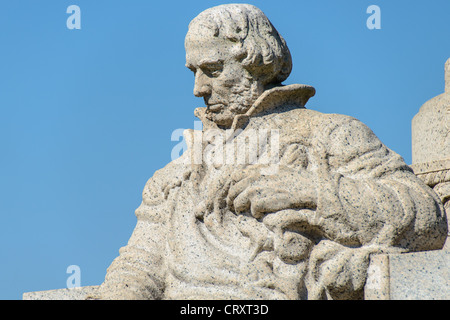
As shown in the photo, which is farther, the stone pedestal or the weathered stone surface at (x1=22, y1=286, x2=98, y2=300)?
the stone pedestal

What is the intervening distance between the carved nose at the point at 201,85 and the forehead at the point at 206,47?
98mm

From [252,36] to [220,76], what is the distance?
1.33 feet

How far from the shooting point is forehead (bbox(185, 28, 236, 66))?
8.72 meters

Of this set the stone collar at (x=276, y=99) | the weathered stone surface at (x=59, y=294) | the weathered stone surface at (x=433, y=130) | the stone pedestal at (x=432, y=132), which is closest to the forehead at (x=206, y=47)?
the stone collar at (x=276, y=99)

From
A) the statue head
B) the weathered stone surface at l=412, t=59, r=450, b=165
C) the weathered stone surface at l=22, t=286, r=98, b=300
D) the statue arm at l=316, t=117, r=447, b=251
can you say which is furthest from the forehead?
the weathered stone surface at l=412, t=59, r=450, b=165

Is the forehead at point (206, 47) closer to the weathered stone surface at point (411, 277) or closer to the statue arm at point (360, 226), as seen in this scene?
the statue arm at point (360, 226)

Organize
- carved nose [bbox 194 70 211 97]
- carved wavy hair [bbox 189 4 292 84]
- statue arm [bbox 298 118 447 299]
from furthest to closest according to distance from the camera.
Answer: carved nose [bbox 194 70 211 97]
carved wavy hair [bbox 189 4 292 84]
statue arm [bbox 298 118 447 299]

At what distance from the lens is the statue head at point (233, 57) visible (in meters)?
8.70

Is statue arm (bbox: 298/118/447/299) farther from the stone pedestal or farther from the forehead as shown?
the stone pedestal

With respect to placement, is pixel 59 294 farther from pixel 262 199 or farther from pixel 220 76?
pixel 220 76

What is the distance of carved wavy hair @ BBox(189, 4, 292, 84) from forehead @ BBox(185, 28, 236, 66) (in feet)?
0.17

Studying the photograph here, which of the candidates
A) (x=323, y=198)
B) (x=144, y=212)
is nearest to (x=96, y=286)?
(x=144, y=212)

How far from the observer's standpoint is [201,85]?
882 cm
